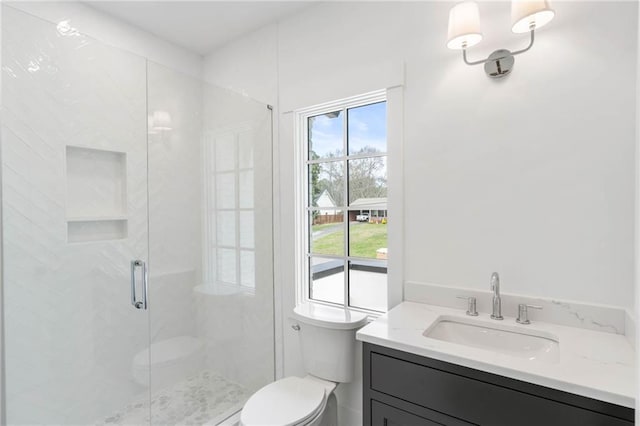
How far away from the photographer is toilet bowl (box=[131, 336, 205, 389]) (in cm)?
194

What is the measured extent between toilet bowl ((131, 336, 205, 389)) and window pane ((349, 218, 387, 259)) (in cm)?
119

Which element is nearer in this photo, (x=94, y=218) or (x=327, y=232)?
(x=94, y=218)

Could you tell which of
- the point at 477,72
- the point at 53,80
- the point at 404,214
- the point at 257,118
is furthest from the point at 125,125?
the point at 477,72

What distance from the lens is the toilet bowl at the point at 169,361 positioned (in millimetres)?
1942

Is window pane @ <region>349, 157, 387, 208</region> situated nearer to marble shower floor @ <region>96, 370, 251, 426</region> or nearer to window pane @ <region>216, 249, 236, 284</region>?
window pane @ <region>216, 249, 236, 284</region>

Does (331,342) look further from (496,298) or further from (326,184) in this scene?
(326,184)

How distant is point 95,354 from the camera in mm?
1879

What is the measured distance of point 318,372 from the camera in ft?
5.76

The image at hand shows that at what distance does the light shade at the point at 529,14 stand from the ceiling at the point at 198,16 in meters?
1.23

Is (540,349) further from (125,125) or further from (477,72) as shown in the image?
(125,125)

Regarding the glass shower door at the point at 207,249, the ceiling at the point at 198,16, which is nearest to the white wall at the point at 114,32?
the ceiling at the point at 198,16

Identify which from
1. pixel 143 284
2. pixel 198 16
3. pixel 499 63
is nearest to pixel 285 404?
pixel 143 284

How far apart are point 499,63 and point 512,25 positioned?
0.50 ft

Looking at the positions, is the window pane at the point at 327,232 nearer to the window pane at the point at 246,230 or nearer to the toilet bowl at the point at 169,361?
the window pane at the point at 246,230
